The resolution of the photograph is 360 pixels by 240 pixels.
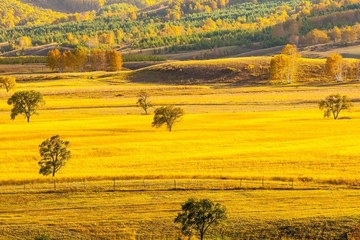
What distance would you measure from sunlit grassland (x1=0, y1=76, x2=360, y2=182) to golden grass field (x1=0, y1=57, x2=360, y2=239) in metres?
0.12

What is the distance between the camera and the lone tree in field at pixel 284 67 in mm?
166625

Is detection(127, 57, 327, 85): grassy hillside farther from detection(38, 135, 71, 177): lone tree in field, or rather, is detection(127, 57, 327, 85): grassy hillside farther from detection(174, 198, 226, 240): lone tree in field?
detection(174, 198, 226, 240): lone tree in field

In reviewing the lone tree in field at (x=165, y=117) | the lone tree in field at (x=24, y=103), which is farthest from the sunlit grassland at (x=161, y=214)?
the lone tree in field at (x=24, y=103)

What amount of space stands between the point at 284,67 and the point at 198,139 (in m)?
94.2

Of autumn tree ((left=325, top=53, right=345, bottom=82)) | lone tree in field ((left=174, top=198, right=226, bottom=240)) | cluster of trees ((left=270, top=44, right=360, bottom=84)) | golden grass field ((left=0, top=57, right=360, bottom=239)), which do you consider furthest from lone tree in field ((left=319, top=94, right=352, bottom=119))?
autumn tree ((left=325, top=53, right=345, bottom=82))

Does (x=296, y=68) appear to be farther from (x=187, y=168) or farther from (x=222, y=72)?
(x=187, y=168)

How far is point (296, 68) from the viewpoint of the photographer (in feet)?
586

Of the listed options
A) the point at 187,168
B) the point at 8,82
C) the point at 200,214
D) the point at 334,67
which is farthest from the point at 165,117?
the point at 334,67

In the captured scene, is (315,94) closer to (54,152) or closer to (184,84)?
(184,84)

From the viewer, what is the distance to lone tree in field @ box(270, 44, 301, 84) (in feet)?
547

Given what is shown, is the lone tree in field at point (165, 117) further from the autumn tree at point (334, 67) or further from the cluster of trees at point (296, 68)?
the autumn tree at point (334, 67)

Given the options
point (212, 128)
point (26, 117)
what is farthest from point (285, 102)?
point (26, 117)

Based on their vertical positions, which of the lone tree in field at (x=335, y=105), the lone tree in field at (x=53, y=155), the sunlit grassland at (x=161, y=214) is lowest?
the sunlit grassland at (x=161, y=214)

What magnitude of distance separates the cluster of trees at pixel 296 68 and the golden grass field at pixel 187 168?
48.4 m
